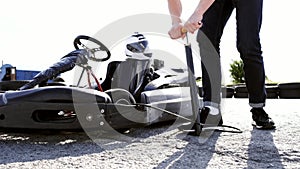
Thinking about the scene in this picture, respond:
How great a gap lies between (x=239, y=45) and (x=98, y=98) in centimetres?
92

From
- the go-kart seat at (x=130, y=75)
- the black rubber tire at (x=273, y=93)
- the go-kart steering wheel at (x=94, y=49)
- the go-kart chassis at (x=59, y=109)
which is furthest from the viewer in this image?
the black rubber tire at (x=273, y=93)

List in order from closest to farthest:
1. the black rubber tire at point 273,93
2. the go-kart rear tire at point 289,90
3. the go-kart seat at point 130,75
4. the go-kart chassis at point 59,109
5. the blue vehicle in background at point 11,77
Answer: the go-kart chassis at point 59,109 < the go-kart seat at point 130,75 < the blue vehicle in background at point 11,77 < the go-kart rear tire at point 289,90 < the black rubber tire at point 273,93

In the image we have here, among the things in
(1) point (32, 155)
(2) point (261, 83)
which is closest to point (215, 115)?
(2) point (261, 83)

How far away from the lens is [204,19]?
89.9 inches

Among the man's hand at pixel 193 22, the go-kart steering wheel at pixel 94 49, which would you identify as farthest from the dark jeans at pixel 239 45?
the go-kart steering wheel at pixel 94 49

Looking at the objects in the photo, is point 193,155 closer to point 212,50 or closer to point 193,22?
point 193,22

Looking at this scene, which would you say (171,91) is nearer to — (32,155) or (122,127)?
(122,127)

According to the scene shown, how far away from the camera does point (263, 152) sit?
1.48 m

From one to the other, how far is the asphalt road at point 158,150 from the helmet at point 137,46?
0.76 metres

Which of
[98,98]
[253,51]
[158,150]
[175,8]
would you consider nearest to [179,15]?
[175,8]

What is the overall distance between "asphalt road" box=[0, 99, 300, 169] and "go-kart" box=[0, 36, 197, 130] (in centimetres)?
10

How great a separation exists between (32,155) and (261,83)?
4.52ft

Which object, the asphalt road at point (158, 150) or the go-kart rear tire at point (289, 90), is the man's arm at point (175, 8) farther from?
the go-kart rear tire at point (289, 90)

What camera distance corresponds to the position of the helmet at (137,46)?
8.58ft
